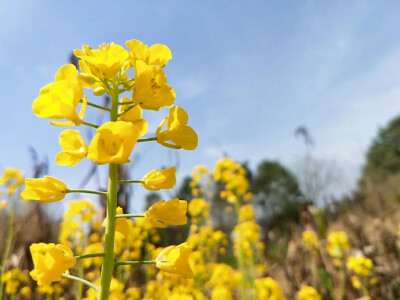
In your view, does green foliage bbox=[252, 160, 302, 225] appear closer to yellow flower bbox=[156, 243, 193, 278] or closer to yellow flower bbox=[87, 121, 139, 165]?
yellow flower bbox=[156, 243, 193, 278]

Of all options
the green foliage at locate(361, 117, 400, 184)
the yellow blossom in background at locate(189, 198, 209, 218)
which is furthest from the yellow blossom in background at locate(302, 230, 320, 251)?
the green foliage at locate(361, 117, 400, 184)

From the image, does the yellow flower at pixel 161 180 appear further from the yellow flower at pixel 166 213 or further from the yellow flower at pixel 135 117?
the yellow flower at pixel 135 117

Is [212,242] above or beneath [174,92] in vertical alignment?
above

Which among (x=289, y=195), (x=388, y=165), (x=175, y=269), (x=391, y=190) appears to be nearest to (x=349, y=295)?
(x=175, y=269)

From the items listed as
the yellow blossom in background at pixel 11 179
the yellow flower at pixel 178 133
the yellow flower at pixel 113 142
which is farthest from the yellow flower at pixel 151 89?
the yellow blossom in background at pixel 11 179

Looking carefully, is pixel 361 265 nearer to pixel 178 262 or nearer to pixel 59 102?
pixel 178 262

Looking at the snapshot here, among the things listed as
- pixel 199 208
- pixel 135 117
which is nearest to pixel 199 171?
pixel 199 208

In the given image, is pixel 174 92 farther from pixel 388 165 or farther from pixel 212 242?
pixel 388 165
